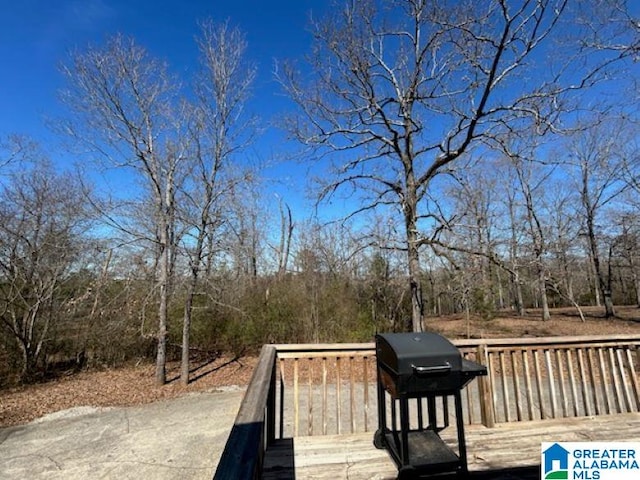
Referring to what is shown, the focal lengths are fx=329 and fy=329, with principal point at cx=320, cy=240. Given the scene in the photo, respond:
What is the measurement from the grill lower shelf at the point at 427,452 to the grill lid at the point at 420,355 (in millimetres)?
619

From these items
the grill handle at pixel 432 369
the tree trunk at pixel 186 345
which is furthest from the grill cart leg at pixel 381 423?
the tree trunk at pixel 186 345

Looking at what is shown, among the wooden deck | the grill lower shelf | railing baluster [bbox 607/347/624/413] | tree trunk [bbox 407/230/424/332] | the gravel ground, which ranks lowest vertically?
the gravel ground

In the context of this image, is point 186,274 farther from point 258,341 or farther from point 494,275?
point 494,275

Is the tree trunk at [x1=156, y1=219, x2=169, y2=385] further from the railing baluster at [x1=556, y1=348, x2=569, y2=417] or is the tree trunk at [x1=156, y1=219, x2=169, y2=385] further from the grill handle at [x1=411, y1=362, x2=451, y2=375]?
the railing baluster at [x1=556, y1=348, x2=569, y2=417]

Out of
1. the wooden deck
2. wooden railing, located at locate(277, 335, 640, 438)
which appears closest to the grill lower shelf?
the wooden deck

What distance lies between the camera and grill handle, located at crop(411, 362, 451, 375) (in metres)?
1.93

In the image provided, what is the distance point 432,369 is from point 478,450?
1.10 metres

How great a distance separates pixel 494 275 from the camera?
296 inches

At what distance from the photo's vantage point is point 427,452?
Answer: 2.22 meters

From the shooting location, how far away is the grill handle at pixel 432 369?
1926mm

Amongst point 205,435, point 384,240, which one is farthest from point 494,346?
point 205,435

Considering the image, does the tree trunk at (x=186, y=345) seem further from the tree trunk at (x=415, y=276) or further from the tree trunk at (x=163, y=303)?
the tree trunk at (x=415, y=276)

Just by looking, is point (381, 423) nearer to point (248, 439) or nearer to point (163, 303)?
point (248, 439)

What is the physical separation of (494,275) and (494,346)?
515 cm
